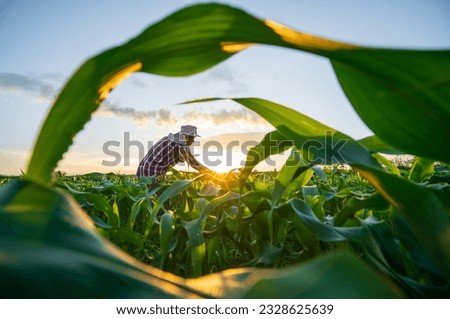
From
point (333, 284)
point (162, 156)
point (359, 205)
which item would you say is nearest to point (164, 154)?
point (162, 156)

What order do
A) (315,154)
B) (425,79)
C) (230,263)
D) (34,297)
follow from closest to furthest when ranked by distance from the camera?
(34,297), (425,79), (315,154), (230,263)

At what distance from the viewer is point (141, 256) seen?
3.95 feet

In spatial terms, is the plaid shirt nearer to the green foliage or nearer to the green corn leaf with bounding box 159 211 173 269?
the green corn leaf with bounding box 159 211 173 269

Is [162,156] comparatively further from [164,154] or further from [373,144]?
[373,144]

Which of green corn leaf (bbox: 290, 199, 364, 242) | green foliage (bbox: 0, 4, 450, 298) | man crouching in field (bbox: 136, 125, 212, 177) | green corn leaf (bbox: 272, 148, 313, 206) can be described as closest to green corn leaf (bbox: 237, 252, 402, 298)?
green foliage (bbox: 0, 4, 450, 298)

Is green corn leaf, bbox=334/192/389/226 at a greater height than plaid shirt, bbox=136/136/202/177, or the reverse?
plaid shirt, bbox=136/136/202/177

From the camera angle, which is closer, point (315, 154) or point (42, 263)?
point (42, 263)

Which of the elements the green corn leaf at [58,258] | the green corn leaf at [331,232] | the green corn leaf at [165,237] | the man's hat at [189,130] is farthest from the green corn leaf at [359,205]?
the man's hat at [189,130]

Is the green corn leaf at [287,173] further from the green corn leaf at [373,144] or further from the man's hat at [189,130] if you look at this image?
the man's hat at [189,130]

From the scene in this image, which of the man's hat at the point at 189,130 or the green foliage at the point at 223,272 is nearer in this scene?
the green foliage at the point at 223,272

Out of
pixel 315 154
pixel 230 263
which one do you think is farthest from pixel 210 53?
pixel 230 263

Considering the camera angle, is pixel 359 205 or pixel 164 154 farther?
pixel 164 154

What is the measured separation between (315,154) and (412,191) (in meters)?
0.21

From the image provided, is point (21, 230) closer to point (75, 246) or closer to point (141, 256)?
point (75, 246)
